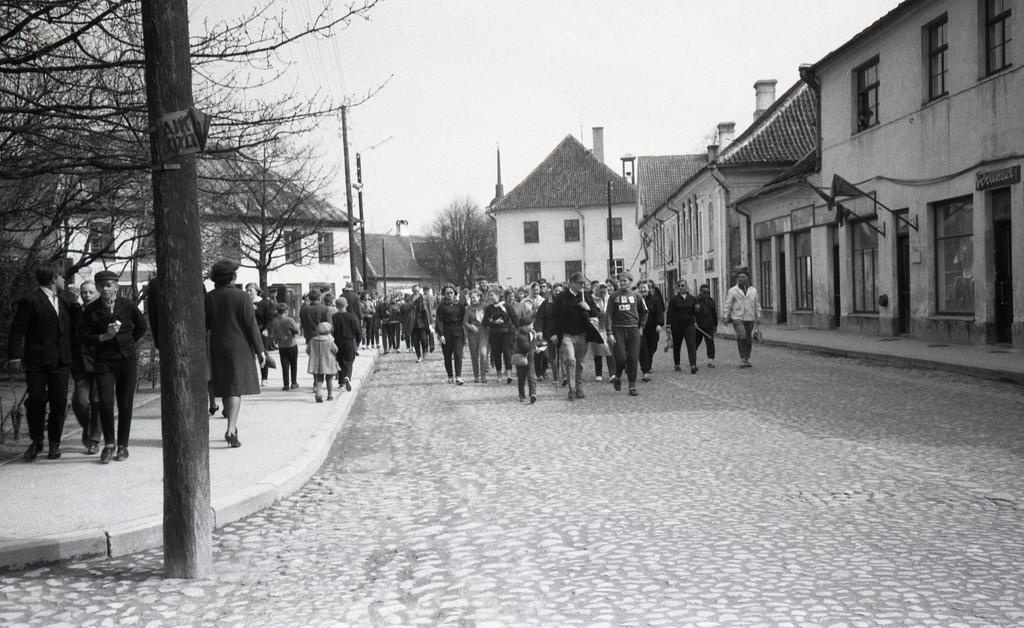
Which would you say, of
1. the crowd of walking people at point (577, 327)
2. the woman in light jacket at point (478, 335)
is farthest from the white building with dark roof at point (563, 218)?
the woman in light jacket at point (478, 335)

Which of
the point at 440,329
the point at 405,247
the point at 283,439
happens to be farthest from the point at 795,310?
the point at 405,247

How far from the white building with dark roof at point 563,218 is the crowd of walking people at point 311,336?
151ft

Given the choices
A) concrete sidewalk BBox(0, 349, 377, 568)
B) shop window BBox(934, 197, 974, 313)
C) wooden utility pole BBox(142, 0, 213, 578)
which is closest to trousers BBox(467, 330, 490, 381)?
concrete sidewalk BBox(0, 349, 377, 568)

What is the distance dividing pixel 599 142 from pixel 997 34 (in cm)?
5986

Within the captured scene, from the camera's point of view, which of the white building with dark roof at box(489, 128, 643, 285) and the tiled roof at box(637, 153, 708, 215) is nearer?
the tiled roof at box(637, 153, 708, 215)

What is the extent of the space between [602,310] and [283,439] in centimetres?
698

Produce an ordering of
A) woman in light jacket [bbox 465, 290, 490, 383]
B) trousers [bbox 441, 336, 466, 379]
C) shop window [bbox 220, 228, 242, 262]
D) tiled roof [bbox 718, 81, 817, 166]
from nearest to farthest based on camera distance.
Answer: trousers [bbox 441, 336, 466, 379], woman in light jacket [bbox 465, 290, 490, 383], shop window [bbox 220, 228, 242, 262], tiled roof [bbox 718, 81, 817, 166]

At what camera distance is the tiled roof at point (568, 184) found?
71.3 m

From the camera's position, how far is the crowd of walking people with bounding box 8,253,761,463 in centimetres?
866

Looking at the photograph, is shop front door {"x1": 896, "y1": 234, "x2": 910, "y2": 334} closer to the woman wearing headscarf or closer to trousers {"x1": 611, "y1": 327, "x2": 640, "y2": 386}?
the woman wearing headscarf

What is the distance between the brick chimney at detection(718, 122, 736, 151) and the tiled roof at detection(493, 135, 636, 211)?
739 inches

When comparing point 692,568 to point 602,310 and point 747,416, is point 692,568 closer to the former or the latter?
point 747,416

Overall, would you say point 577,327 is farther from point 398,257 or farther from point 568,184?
point 398,257

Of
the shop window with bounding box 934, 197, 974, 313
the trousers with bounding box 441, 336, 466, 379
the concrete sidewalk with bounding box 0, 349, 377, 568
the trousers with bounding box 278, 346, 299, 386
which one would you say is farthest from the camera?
the shop window with bounding box 934, 197, 974, 313
